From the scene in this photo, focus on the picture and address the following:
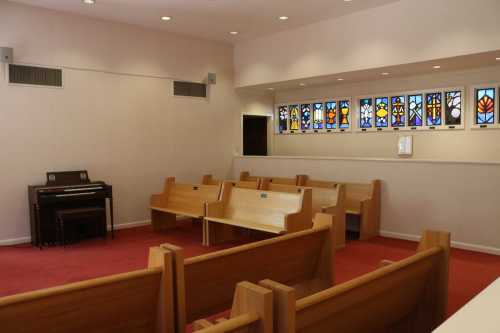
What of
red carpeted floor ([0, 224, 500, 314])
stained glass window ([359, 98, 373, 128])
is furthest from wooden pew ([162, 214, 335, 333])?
stained glass window ([359, 98, 373, 128])

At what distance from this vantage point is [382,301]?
1.66m

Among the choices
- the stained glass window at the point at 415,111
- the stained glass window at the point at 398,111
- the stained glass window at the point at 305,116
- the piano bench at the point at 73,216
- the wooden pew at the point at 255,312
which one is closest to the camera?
the wooden pew at the point at 255,312

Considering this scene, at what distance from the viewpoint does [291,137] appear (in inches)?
354

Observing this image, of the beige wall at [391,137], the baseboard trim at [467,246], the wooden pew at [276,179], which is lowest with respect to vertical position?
the baseboard trim at [467,246]

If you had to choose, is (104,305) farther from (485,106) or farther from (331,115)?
(331,115)

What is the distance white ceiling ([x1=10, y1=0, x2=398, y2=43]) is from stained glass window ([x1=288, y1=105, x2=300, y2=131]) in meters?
2.00

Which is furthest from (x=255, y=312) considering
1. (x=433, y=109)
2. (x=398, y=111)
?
(x=398, y=111)

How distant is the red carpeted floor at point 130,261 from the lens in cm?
409

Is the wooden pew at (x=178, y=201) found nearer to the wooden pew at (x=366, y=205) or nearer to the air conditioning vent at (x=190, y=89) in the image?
the air conditioning vent at (x=190, y=89)

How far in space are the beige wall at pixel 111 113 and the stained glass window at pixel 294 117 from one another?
127cm

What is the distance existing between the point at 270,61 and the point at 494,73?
11.6 feet

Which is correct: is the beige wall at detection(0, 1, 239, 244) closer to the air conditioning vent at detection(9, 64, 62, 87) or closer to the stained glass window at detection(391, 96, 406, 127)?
the air conditioning vent at detection(9, 64, 62, 87)

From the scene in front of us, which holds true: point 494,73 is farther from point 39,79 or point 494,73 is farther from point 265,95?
point 39,79

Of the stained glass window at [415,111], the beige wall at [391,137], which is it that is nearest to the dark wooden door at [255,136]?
the beige wall at [391,137]
